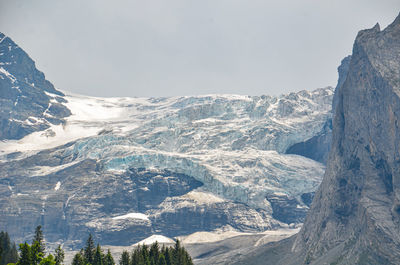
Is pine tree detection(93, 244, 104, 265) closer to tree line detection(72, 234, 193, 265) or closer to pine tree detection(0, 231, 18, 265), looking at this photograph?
tree line detection(72, 234, 193, 265)

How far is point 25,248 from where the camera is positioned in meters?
66.5

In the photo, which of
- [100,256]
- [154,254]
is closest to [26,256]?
[100,256]

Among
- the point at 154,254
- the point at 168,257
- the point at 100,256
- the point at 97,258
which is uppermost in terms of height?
the point at 100,256

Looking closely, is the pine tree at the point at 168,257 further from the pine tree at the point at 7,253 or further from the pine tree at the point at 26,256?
the pine tree at the point at 26,256

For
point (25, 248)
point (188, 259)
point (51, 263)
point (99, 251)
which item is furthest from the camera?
point (188, 259)

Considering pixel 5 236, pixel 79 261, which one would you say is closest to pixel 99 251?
pixel 79 261

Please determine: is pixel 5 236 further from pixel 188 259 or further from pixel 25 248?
pixel 25 248

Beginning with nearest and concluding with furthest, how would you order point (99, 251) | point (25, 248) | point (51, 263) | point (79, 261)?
point (51, 263), point (25, 248), point (79, 261), point (99, 251)

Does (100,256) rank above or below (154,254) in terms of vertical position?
above

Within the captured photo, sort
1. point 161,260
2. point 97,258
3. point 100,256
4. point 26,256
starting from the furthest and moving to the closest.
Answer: point 161,260, point 100,256, point 97,258, point 26,256

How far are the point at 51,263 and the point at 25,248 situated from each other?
575cm

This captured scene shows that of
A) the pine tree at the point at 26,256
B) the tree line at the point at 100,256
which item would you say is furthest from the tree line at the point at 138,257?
the pine tree at the point at 26,256

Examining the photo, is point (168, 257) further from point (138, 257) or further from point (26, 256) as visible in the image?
point (26, 256)

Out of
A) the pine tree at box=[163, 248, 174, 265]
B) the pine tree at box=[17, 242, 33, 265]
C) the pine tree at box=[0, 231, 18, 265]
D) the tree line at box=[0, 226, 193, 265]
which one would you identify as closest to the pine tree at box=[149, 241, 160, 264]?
the tree line at box=[0, 226, 193, 265]
